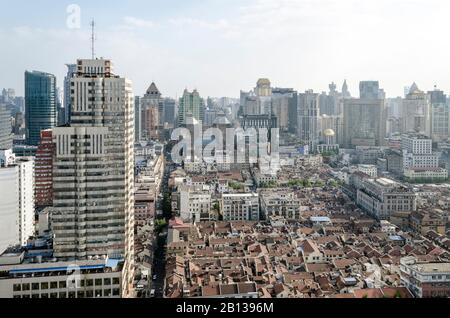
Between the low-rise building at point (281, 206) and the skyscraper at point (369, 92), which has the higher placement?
the skyscraper at point (369, 92)

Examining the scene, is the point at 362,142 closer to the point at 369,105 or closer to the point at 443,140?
the point at 369,105

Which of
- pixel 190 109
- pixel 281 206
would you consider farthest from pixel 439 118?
pixel 281 206

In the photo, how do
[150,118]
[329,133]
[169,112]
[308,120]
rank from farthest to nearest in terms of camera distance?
[169,112], [308,120], [150,118], [329,133]

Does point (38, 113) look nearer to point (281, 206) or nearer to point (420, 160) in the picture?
point (281, 206)

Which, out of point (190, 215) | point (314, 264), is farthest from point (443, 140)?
point (314, 264)

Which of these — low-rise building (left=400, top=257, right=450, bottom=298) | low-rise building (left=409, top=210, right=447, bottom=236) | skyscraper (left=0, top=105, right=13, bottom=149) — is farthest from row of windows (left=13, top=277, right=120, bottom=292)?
skyscraper (left=0, top=105, right=13, bottom=149)

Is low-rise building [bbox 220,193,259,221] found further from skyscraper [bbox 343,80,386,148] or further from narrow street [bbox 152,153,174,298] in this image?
skyscraper [bbox 343,80,386,148]

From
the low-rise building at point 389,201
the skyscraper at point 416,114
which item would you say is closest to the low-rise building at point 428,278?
the low-rise building at point 389,201

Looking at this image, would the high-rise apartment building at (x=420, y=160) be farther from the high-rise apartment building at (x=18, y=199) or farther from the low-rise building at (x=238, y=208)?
the high-rise apartment building at (x=18, y=199)
